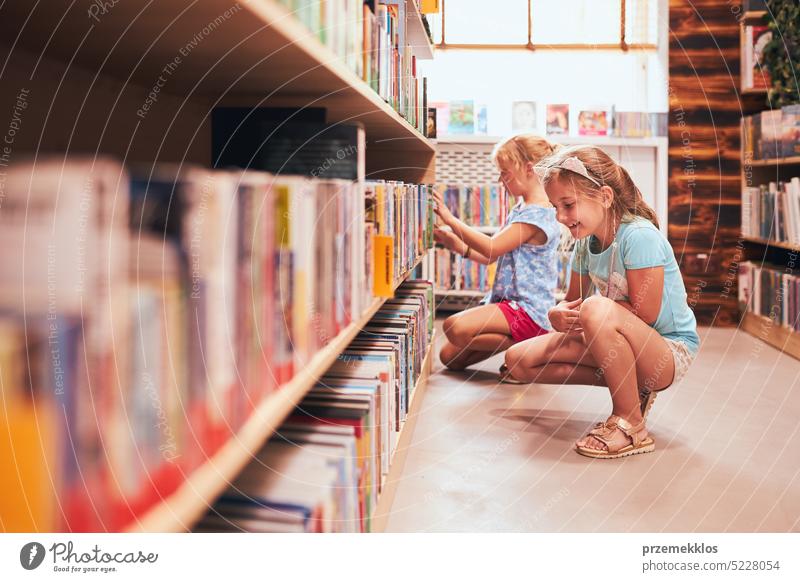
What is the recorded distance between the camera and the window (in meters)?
4.95

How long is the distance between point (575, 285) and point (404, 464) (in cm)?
86

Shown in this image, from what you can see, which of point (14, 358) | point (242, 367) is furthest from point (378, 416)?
point (14, 358)

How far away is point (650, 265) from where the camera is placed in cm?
207

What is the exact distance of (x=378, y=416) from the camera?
1.37m

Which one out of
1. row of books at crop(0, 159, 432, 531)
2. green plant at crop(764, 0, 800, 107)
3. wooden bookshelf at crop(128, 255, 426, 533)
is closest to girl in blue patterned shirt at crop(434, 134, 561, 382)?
green plant at crop(764, 0, 800, 107)

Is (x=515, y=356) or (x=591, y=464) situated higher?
(x=515, y=356)

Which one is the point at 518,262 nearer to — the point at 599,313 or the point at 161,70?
the point at 599,313

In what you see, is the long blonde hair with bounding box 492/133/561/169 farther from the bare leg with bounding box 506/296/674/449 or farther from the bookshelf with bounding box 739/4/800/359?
the bookshelf with bounding box 739/4/800/359

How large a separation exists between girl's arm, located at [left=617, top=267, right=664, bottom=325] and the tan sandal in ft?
0.99

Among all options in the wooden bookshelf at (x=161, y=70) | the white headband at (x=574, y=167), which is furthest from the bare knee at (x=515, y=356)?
the wooden bookshelf at (x=161, y=70)

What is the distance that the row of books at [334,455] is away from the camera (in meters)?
0.88

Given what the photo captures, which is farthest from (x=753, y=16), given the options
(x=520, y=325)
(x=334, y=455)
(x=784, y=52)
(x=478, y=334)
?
(x=334, y=455)
